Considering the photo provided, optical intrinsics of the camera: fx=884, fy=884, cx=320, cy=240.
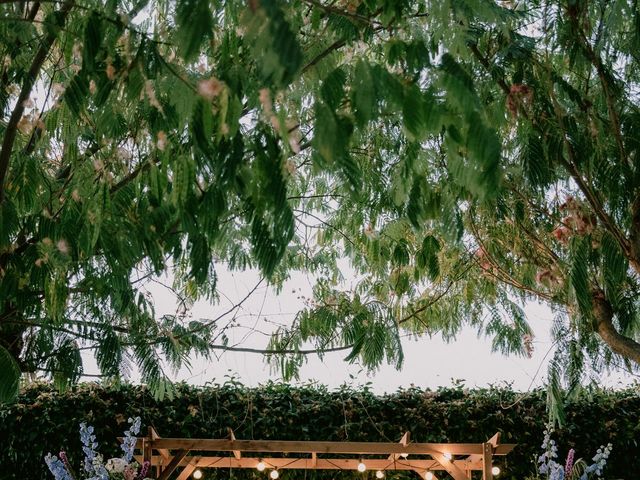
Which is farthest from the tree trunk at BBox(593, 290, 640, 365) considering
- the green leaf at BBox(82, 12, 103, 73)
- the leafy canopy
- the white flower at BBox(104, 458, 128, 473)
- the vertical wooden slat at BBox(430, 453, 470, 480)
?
the green leaf at BBox(82, 12, 103, 73)

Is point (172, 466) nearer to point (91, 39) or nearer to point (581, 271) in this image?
point (581, 271)

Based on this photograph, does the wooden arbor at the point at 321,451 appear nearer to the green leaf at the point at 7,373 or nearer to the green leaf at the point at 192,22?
the green leaf at the point at 7,373

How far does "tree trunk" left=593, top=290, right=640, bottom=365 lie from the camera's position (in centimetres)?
348

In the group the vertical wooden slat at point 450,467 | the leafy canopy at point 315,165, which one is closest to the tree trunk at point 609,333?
the leafy canopy at point 315,165

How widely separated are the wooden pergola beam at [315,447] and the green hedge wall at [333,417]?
0.94m

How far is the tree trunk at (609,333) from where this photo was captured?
348 centimetres

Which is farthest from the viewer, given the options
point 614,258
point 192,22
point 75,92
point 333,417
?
point 333,417

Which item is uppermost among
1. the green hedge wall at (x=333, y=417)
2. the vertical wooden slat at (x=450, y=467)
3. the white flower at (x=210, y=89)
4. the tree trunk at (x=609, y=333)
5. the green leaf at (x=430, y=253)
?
the green leaf at (x=430, y=253)

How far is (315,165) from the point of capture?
59.1 inches

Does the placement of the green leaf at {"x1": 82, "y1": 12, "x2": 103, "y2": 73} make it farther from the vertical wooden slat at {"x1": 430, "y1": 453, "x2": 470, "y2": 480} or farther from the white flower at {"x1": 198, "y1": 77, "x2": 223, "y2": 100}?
the vertical wooden slat at {"x1": 430, "y1": 453, "x2": 470, "y2": 480}

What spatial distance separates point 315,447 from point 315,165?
400 cm

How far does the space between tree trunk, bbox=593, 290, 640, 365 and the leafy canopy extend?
0.4 inches

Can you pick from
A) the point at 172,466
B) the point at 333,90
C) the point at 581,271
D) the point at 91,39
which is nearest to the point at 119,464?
the point at 172,466

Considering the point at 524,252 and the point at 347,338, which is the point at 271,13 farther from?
the point at 524,252
